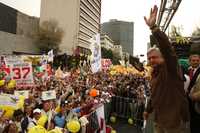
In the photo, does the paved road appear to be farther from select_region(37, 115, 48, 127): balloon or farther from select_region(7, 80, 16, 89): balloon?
select_region(37, 115, 48, 127): balloon

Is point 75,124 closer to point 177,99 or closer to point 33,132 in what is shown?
point 33,132

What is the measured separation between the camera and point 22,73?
13.0m

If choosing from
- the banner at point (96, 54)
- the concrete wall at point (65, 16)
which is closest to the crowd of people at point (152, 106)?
the banner at point (96, 54)

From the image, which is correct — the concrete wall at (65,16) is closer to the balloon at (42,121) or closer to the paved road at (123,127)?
the paved road at (123,127)

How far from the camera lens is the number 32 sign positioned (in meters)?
12.9

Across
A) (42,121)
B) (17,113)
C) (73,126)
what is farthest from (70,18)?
(73,126)

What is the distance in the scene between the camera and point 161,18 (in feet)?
72.8

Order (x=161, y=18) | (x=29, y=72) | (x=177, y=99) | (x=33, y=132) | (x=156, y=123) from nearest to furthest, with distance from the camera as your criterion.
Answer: (x=177, y=99)
(x=156, y=123)
(x=33, y=132)
(x=29, y=72)
(x=161, y=18)

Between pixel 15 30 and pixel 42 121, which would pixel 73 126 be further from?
pixel 15 30

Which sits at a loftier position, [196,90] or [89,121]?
[196,90]

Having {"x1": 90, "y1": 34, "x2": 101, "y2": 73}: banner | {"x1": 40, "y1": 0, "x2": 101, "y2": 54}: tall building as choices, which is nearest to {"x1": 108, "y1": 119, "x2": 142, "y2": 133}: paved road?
{"x1": 90, "y1": 34, "x2": 101, "y2": 73}: banner

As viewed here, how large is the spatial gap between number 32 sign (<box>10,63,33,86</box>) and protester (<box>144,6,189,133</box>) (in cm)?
867

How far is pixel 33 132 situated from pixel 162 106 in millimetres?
3046

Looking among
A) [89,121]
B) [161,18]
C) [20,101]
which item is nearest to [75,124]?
[89,121]
